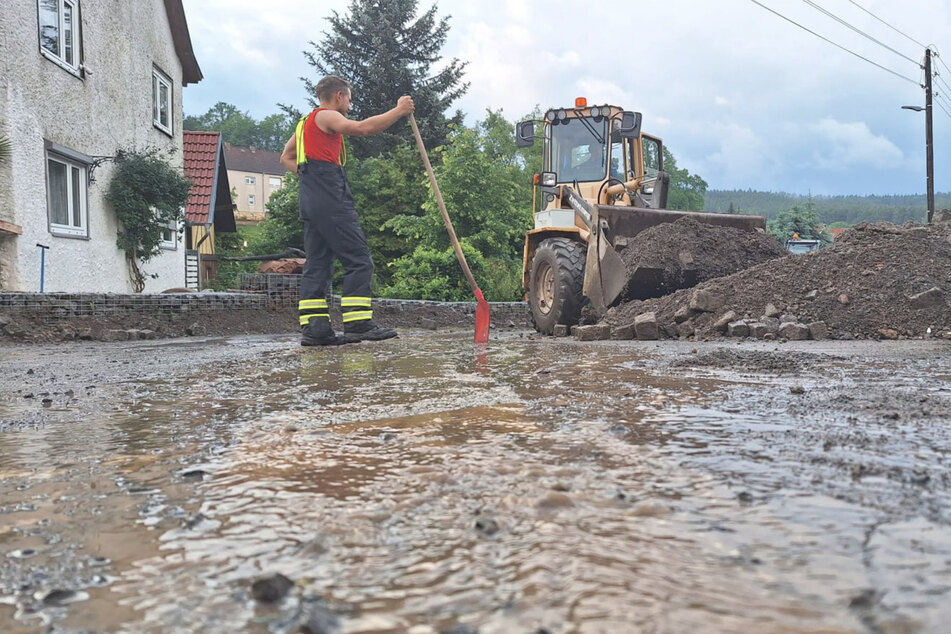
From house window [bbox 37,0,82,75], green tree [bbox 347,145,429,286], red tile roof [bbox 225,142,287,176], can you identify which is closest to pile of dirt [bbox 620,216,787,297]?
house window [bbox 37,0,82,75]

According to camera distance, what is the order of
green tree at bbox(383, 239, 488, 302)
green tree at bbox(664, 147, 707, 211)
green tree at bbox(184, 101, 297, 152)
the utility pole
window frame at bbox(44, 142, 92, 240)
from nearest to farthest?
window frame at bbox(44, 142, 92, 240) < green tree at bbox(383, 239, 488, 302) < the utility pole < green tree at bbox(664, 147, 707, 211) < green tree at bbox(184, 101, 297, 152)

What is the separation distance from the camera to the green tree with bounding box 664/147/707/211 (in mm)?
71438

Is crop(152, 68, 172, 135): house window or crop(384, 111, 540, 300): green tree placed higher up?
crop(152, 68, 172, 135): house window

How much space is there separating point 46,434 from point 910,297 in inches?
255

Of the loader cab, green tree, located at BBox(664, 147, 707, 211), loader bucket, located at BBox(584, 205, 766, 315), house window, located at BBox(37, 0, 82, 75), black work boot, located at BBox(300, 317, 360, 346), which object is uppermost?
green tree, located at BBox(664, 147, 707, 211)

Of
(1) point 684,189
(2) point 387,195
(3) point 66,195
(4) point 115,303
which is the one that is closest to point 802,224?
(1) point 684,189

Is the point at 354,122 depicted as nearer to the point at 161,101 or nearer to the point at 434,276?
the point at 434,276

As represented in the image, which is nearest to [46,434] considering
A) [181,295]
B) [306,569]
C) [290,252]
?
[306,569]

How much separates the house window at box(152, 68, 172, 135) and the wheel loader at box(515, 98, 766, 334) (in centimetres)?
935

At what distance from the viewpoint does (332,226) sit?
6344mm

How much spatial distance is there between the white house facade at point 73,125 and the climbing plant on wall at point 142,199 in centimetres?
17

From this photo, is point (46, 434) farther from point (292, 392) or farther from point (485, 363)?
point (485, 363)

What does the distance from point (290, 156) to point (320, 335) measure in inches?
66.9

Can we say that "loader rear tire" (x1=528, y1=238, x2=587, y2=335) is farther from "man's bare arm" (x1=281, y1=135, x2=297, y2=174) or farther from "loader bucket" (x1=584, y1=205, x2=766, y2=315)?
"man's bare arm" (x1=281, y1=135, x2=297, y2=174)
